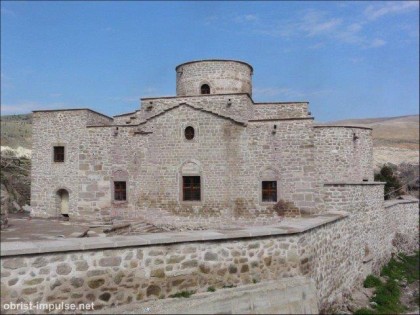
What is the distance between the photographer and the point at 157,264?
7.04m

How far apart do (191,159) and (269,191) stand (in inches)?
142

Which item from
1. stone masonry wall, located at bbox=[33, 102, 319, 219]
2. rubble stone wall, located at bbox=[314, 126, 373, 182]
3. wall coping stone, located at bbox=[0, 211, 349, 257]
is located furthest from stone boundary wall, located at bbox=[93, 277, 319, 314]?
rubble stone wall, located at bbox=[314, 126, 373, 182]

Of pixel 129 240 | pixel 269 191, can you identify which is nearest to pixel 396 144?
pixel 269 191

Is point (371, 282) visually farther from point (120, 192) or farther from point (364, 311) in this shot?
point (120, 192)

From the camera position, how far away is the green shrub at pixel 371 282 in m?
13.0

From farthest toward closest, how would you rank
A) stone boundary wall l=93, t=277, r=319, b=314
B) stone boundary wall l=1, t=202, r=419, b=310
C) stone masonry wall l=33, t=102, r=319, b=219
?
stone masonry wall l=33, t=102, r=319, b=219
stone boundary wall l=93, t=277, r=319, b=314
stone boundary wall l=1, t=202, r=419, b=310

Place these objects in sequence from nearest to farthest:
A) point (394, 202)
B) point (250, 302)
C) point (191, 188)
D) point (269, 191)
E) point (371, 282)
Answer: point (250, 302) < point (371, 282) < point (269, 191) < point (191, 188) < point (394, 202)

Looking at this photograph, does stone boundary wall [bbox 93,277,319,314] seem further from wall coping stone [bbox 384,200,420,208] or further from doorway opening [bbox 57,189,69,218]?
doorway opening [bbox 57,189,69,218]

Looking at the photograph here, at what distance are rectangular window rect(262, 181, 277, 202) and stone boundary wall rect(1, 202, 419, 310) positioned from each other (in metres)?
5.93

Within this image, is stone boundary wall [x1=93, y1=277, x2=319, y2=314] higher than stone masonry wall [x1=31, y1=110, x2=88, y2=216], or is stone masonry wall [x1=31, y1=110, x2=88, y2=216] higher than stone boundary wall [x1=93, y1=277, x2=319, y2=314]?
stone masonry wall [x1=31, y1=110, x2=88, y2=216]

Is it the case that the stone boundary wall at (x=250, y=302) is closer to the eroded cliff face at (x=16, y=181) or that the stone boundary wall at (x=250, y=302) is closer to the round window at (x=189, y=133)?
the round window at (x=189, y=133)

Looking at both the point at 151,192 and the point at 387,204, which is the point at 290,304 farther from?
the point at 387,204

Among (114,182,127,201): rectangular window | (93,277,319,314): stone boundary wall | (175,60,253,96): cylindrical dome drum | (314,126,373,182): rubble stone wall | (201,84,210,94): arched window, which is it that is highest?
(175,60,253,96): cylindrical dome drum

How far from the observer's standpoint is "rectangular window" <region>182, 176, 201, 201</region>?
53.7 feet
